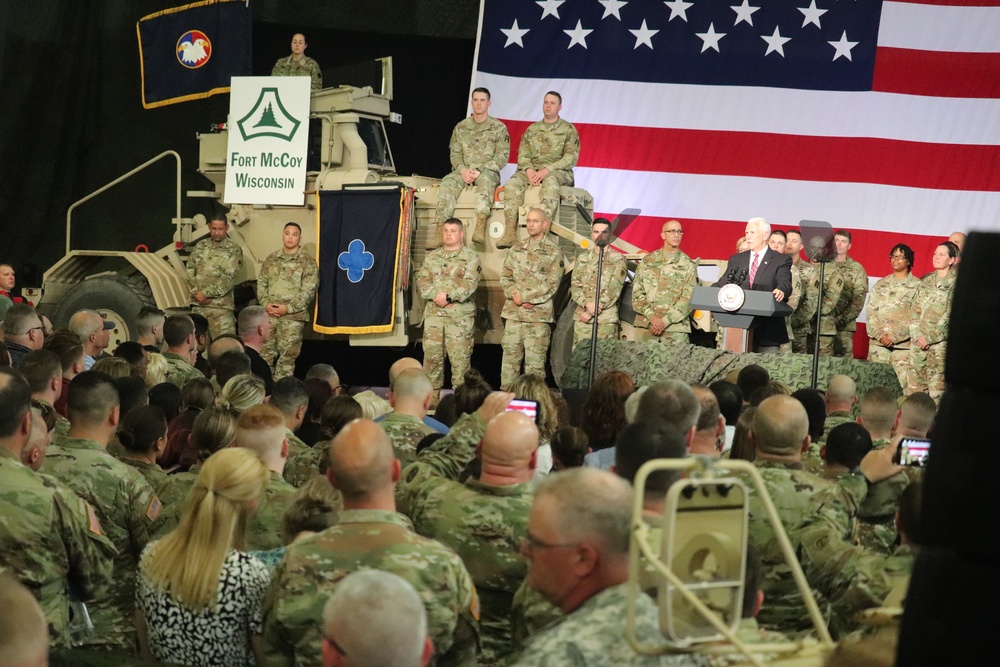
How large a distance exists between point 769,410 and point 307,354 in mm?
10709

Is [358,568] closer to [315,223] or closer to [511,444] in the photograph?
[511,444]

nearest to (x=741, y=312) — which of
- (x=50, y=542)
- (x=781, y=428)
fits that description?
(x=781, y=428)

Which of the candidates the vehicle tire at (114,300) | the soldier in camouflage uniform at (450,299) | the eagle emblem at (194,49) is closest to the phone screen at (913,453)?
the soldier in camouflage uniform at (450,299)

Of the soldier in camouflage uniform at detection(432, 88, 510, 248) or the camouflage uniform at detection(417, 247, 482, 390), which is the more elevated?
the soldier in camouflage uniform at detection(432, 88, 510, 248)

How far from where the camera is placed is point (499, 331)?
41.7 feet

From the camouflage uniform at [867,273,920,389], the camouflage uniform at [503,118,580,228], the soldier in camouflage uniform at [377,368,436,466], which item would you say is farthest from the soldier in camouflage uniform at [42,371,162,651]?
the camouflage uniform at [867,273,920,389]

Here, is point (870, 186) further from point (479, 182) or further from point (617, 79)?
point (479, 182)

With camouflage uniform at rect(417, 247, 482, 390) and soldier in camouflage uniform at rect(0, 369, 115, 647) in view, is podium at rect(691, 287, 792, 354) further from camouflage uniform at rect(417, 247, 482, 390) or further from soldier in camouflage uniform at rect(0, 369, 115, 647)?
soldier in camouflage uniform at rect(0, 369, 115, 647)

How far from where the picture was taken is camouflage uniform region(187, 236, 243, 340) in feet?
42.1

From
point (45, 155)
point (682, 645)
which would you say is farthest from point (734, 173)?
point (682, 645)

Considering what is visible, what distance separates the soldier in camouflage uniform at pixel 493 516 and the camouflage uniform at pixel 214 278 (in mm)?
9325

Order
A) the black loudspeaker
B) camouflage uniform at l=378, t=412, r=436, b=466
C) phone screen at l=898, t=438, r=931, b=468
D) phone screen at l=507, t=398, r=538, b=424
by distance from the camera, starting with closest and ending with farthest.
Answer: the black loudspeaker < phone screen at l=898, t=438, r=931, b=468 < phone screen at l=507, t=398, r=538, b=424 < camouflage uniform at l=378, t=412, r=436, b=466

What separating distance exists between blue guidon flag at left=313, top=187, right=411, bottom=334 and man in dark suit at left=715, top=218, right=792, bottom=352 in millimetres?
3232

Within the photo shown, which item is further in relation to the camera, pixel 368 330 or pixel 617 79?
pixel 617 79
